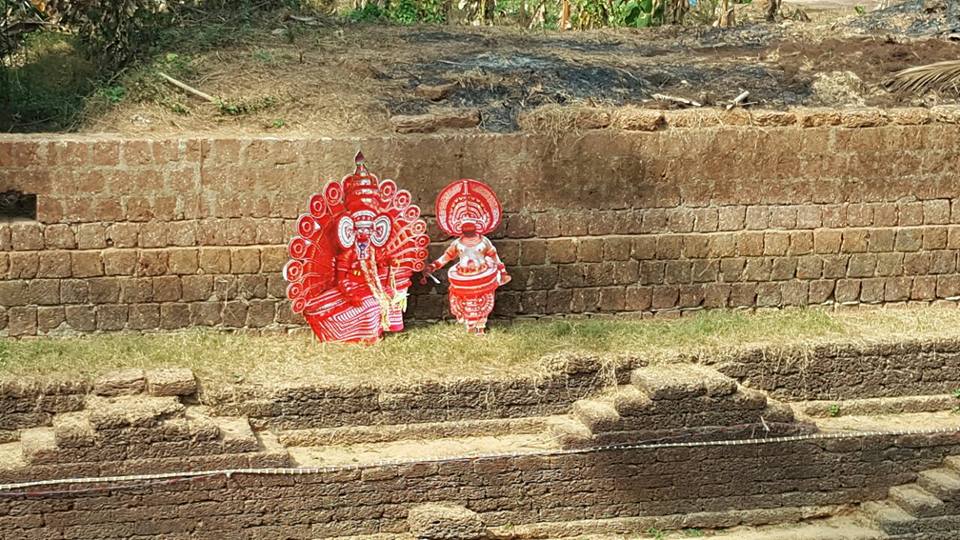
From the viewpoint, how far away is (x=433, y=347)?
10.6m

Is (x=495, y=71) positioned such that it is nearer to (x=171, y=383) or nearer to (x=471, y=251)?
(x=471, y=251)

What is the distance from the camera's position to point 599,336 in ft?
35.9

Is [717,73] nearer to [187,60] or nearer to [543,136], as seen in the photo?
[543,136]

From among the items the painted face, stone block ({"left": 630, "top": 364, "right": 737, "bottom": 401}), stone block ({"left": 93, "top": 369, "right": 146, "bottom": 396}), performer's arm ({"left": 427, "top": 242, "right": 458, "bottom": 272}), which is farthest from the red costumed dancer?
stone block ({"left": 630, "top": 364, "right": 737, "bottom": 401})

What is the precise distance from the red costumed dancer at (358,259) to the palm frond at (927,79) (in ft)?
14.3

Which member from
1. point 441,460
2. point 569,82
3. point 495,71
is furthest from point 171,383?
point 569,82

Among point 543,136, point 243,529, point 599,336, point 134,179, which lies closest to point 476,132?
point 543,136

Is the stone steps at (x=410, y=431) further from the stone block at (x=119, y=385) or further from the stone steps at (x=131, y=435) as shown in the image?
the stone block at (x=119, y=385)

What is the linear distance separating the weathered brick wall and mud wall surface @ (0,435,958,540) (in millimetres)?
1742

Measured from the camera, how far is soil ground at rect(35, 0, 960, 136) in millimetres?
11383

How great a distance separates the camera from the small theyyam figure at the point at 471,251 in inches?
424

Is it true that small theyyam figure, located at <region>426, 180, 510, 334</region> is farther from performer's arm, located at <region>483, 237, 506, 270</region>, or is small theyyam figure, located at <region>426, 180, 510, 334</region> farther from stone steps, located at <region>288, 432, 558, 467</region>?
stone steps, located at <region>288, 432, 558, 467</region>

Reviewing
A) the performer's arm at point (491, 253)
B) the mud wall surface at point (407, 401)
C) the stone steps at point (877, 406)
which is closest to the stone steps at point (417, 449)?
the mud wall surface at point (407, 401)

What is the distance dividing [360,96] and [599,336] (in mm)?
2552
